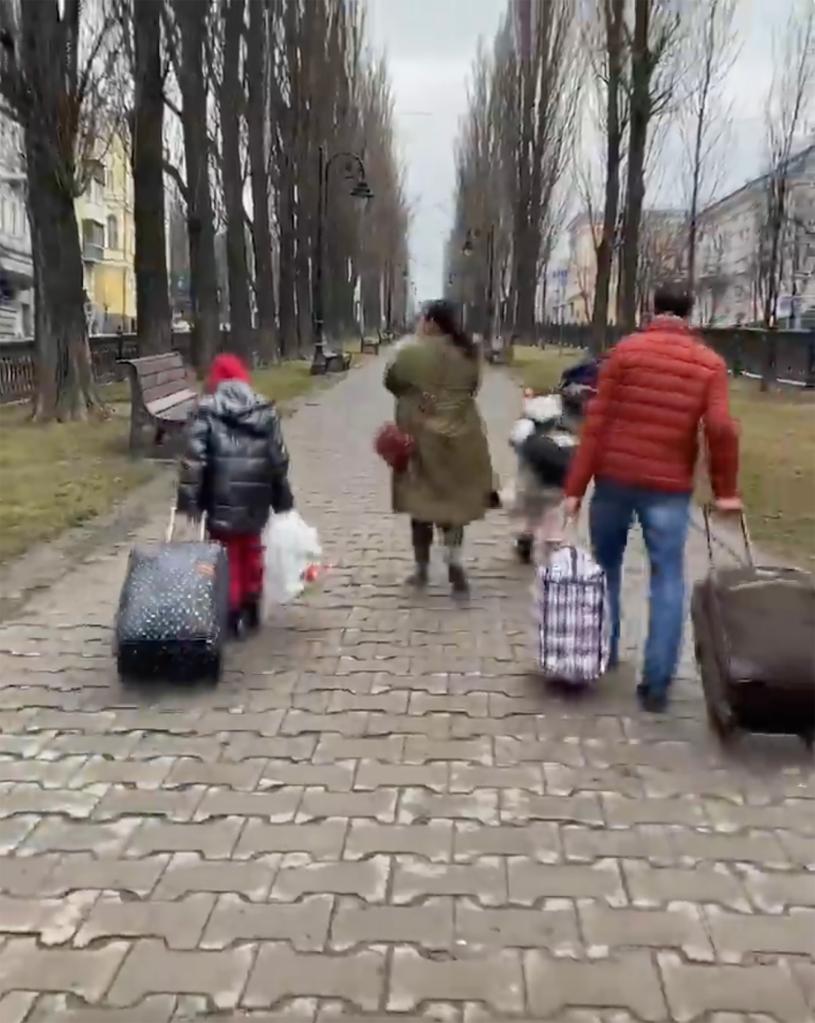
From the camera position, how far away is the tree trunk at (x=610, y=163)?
27.7 metres

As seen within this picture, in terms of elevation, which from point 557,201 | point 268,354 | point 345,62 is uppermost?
point 345,62

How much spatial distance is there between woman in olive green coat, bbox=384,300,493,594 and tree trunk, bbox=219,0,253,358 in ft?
77.7

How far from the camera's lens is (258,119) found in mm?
35844

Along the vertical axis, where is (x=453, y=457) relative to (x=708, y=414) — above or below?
below

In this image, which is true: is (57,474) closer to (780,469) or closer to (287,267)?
(780,469)

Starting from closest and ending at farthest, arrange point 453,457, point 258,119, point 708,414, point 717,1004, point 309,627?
1. point 717,1004
2. point 708,414
3. point 309,627
4. point 453,457
5. point 258,119

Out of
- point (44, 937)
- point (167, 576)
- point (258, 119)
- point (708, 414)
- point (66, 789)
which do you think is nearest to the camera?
point (44, 937)

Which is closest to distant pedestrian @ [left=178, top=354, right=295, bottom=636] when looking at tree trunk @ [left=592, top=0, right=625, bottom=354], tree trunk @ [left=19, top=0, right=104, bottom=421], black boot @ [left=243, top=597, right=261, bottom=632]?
black boot @ [left=243, top=597, right=261, bottom=632]

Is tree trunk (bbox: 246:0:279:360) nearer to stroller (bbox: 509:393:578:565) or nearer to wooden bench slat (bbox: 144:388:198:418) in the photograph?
wooden bench slat (bbox: 144:388:198:418)

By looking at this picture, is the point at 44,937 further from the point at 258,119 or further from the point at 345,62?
the point at 345,62

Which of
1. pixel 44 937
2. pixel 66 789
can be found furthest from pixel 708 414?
pixel 44 937

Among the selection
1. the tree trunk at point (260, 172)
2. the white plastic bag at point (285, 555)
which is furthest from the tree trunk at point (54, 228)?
the tree trunk at point (260, 172)

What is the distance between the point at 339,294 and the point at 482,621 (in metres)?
50.0

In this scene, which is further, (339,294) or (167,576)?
(339,294)
